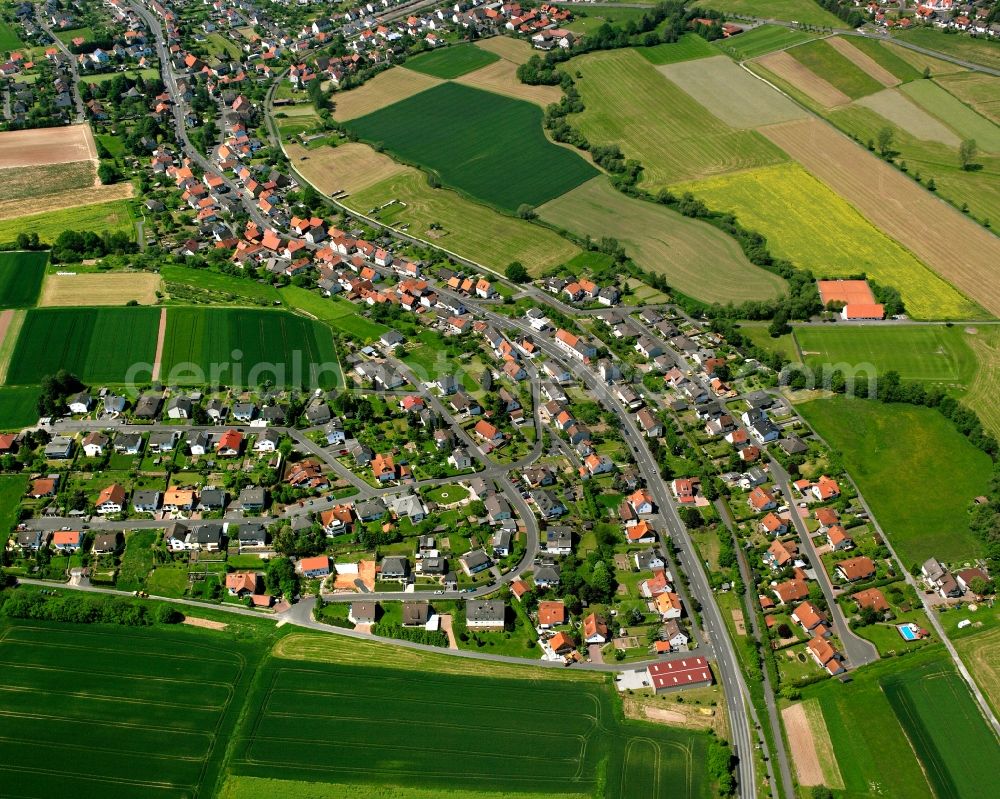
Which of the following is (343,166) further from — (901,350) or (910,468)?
(910,468)

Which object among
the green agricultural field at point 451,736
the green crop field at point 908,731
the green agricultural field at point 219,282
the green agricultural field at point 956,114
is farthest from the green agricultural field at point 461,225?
the green agricultural field at point 956,114

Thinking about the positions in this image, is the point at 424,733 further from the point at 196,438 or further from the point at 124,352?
the point at 124,352

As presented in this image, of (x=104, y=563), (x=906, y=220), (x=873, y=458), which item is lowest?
(x=104, y=563)

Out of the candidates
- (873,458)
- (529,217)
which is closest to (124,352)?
(529,217)

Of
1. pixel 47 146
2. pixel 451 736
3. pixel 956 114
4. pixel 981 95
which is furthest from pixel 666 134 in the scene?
pixel 451 736

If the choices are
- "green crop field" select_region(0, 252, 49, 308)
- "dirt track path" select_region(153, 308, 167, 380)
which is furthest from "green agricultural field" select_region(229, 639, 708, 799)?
"green crop field" select_region(0, 252, 49, 308)

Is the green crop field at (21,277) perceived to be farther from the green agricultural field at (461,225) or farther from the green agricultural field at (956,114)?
the green agricultural field at (956,114)

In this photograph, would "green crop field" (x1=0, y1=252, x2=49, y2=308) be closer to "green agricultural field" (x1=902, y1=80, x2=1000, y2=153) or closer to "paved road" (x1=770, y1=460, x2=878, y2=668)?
"paved road" (x1=770, y1=460, x2=878, y2=668)
